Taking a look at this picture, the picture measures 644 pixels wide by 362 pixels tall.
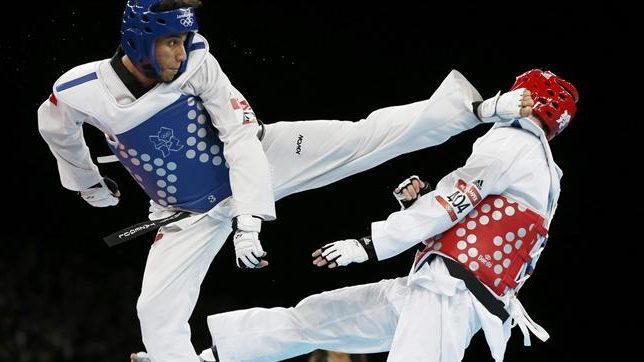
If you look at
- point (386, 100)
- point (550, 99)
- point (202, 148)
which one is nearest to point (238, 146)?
point (202, 148)

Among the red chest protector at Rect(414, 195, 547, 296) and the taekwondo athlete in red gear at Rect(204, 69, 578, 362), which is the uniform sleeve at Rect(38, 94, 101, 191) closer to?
the taekwondo athlete in red gear at Rect(204, 69, 578, 362)

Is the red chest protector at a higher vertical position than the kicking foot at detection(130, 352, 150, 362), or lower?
higher

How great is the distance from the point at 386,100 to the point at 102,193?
1.78m

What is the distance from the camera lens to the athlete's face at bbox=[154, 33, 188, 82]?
4570 millimetres

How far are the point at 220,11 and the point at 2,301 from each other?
2199mm

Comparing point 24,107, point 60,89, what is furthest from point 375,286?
point 24,107

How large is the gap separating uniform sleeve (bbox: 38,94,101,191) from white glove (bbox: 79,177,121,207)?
4 centimetres

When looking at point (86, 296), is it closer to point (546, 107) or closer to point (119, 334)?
point (119, 334)

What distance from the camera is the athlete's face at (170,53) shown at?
180 inches

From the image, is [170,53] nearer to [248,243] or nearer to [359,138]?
[248,243]

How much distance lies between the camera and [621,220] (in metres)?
6.32

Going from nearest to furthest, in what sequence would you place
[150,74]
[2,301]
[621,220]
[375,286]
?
[150,74] < [375,286] < [621,220] < [2,301]

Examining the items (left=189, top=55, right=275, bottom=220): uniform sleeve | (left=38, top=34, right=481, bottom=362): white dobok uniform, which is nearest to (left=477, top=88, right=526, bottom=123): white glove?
(left=38, top=34, right=481, bottom=362): white dobok uniform

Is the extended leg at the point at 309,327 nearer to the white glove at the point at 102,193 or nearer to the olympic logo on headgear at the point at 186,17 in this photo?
the white glove at the point at 102,193
